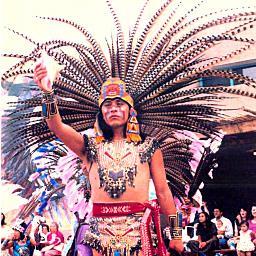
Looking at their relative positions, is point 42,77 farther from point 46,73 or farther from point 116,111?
point 116,111

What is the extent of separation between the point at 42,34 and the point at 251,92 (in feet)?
4.63

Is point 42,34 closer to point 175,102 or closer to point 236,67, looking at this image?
point 175,102

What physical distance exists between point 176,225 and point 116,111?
0.77m

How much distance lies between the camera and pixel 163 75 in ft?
9.73

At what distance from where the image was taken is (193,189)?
116 inches

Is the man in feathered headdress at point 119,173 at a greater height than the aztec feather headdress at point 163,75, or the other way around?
the aztec feather headdress at point 163,75

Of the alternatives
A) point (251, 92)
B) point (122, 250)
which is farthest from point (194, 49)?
point (122, 250)

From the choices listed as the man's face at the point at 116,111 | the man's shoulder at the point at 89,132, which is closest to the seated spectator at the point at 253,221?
the man's face at the point at 116,111

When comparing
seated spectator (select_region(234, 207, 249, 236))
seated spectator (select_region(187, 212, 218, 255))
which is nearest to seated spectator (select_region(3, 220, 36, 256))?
seated spectator (select_region(187, 212, 218, 255))

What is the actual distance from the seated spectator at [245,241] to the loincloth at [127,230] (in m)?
0.45

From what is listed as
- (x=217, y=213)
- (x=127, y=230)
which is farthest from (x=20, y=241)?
(x=217, y=213)

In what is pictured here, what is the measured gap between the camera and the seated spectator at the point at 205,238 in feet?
9.48

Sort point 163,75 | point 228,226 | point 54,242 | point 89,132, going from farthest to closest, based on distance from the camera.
→ point 54,242 < point 89,132 < point 163,75 < point 228,226

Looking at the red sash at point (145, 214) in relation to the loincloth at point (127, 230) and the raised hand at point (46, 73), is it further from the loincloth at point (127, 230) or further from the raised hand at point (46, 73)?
the raised hand at point (46, 73)
